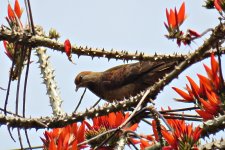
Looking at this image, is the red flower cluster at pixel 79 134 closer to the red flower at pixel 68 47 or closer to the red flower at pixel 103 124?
the red flower at pixel 103 124

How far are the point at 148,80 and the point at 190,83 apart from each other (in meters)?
4.26

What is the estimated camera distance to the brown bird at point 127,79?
24.2 feet

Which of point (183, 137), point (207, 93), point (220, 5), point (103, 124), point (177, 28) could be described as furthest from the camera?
point (103, 124)

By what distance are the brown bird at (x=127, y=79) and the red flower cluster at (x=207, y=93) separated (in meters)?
3.44

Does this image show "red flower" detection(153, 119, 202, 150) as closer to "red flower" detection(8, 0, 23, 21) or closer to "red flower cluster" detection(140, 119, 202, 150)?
"red flower cluster" detection(140, 119, 202, 150)

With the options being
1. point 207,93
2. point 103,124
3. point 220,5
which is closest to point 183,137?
point 207,93

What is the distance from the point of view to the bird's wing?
7.28 meters

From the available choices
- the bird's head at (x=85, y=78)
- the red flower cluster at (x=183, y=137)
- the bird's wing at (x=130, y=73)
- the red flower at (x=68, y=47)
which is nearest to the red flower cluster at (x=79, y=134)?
the red flower at (x=68, y=47)

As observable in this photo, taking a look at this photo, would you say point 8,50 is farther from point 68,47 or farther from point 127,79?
point 127,79

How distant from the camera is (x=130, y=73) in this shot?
8.00 m

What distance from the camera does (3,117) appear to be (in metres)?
2.85

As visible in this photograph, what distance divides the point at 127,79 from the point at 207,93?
193 inches

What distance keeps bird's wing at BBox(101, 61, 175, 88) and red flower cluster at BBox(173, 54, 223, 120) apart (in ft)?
11.7

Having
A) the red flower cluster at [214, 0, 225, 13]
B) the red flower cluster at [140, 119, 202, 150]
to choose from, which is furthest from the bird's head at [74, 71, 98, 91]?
the red flower cluster at [140, 119, 202, 150]
